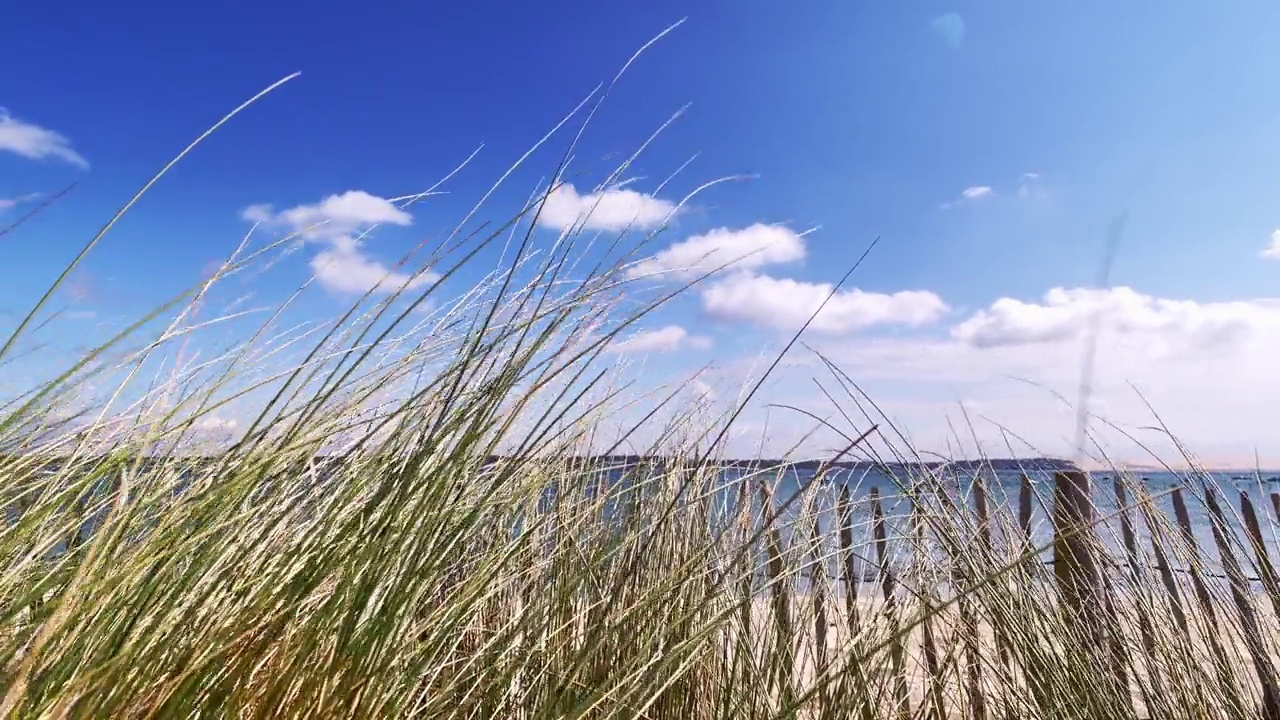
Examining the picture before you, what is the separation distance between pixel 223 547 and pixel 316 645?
0.17 m

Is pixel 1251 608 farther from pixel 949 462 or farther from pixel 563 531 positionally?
pixel 563 531

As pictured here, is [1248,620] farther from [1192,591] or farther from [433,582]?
[433,582]

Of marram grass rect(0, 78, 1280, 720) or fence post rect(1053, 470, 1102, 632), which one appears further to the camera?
fence post rect(1053, 470, 1102, 632)

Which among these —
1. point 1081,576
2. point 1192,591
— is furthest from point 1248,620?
point 1081,576

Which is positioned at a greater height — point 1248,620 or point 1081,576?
point 1081,576

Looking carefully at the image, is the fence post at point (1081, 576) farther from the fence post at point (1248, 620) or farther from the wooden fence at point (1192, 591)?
the fence post at point (1248, 620)

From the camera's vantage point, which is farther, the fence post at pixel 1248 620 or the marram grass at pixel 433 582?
the fence post at pixel 1248 620

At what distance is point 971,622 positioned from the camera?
1940 mm

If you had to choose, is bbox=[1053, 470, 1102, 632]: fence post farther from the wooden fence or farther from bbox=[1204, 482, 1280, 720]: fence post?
bbox=[1204, 482, 1280, 720]: fence post

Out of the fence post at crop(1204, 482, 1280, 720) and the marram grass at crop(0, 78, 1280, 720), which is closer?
the marram grass at crop(0, 78, 1280, 720)

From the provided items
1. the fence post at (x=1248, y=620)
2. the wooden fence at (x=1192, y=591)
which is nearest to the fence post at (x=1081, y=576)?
the wooden fence at (x=1192, y=591)

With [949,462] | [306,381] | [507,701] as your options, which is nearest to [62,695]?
[306,381]

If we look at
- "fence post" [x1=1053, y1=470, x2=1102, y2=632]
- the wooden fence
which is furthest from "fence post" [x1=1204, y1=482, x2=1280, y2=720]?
"fence post" [x1=1053, y1=470, x2=1102, y2=632]

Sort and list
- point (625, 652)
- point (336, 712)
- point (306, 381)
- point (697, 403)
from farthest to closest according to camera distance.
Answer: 1. point (697, 403)
2. point (625, 652)
3. point (306, 381)
4. point (336, 712)
